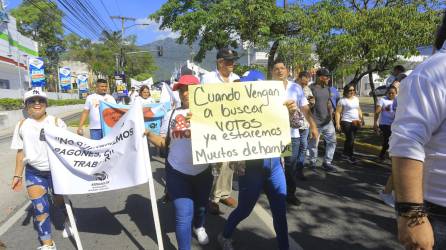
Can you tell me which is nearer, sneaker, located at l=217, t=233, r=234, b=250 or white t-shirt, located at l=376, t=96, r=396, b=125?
sneaker, located at l=217, t=233, r=234, b=250

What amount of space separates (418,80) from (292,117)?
8.02 ft

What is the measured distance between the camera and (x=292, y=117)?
13.1ft

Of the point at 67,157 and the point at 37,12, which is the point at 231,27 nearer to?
the point at 67,157

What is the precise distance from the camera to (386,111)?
7.18 metres

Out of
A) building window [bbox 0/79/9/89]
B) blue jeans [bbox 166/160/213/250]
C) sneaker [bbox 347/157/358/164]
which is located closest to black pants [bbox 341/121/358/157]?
sneaker [bbox 347/157/358/164]

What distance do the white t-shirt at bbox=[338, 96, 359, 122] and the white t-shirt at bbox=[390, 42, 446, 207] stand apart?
238 inches

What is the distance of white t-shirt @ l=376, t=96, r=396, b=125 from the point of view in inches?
279

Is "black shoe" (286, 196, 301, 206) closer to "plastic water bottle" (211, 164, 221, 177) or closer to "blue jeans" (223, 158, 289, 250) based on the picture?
"plastic water bottle" (211, 164, 221, 177)

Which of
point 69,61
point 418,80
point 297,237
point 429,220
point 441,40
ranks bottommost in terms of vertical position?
point 297,237

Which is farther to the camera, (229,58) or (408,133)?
(229,58)

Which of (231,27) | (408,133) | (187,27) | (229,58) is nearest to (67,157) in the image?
(229,58)

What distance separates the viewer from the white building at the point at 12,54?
95.9 feet

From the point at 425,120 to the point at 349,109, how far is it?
6.17m

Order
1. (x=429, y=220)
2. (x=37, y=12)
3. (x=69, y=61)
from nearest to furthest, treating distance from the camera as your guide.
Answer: (x=429, y=220) < (x=37, y=12) < (x=69, y=61)
